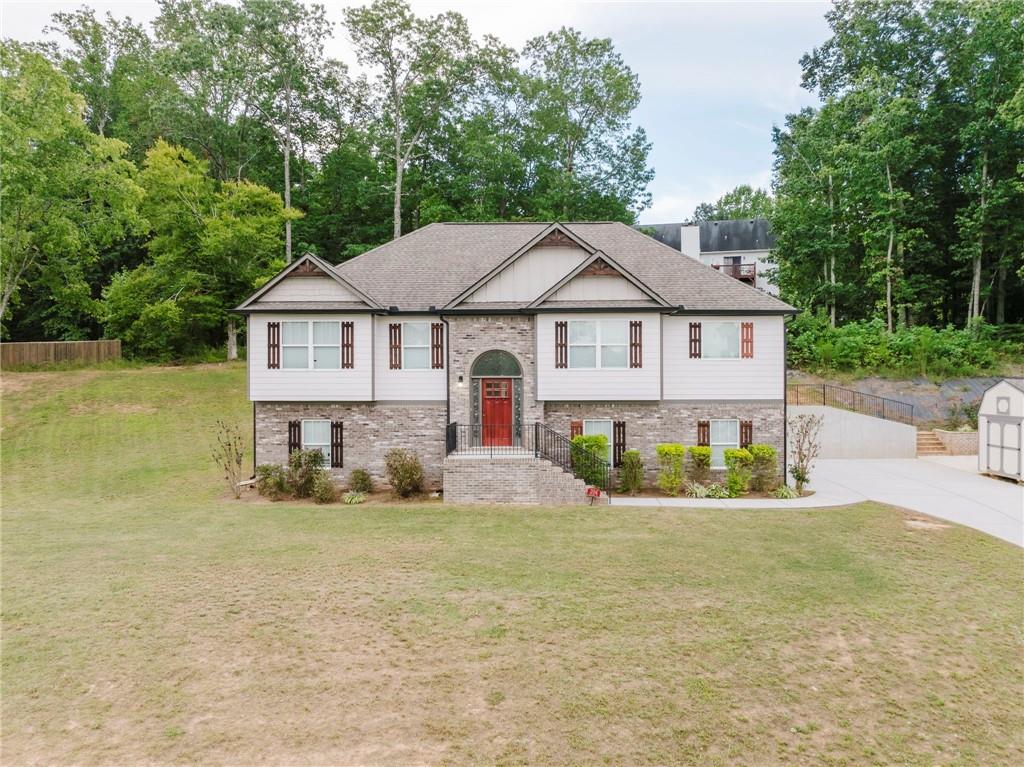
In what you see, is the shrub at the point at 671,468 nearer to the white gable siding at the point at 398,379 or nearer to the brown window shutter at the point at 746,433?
the brown window shutter at the point at 746,433

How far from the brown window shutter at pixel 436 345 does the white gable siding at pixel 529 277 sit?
145cm

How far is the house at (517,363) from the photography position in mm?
15906

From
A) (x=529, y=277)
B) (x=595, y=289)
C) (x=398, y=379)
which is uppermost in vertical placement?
(x=529, y=277)

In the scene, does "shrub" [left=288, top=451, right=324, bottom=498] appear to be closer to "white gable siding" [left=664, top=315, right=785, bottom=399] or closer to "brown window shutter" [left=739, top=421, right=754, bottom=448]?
"white gable siding" [left=664, top=315, right=785, bottom=399]

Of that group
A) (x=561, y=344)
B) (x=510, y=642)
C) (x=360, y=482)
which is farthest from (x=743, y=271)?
(x=510, y=642)

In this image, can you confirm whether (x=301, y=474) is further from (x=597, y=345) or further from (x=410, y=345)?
(x=597, y=345)

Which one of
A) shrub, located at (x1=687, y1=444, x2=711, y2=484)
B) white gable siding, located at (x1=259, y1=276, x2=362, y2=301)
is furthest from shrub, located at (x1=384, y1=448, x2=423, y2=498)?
shrub, located at (x1=687, y1=444, x2=711, y2=484)

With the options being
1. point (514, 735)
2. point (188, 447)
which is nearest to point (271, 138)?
point (188, 447)

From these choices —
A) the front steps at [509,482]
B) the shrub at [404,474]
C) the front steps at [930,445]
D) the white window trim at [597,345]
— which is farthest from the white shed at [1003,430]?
the shrub at [404,474]

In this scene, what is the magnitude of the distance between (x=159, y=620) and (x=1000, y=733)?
398 inches

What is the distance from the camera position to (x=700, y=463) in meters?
16.1

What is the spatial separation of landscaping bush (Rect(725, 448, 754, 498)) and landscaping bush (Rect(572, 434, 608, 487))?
153 inches

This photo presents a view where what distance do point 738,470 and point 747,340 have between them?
4218 mm

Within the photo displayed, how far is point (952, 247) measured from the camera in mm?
30750
